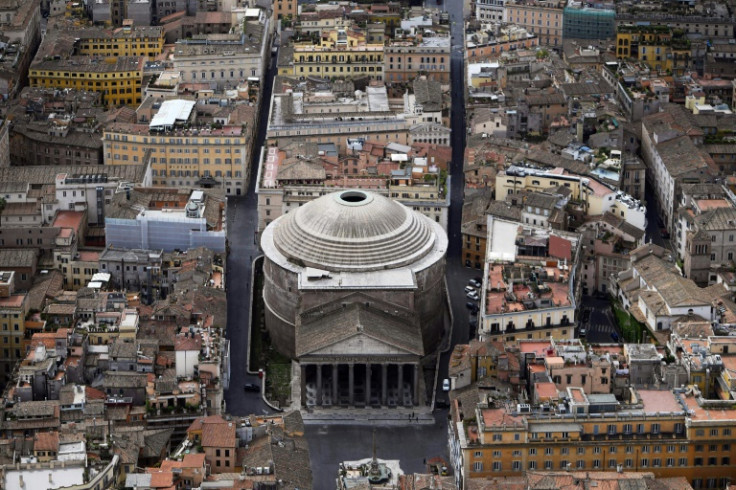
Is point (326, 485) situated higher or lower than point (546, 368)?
lower

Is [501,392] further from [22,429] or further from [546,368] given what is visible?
[22,429]

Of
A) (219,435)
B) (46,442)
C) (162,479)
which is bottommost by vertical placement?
(162,479)

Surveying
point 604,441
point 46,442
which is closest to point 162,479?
point 46,442

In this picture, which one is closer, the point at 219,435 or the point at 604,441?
the point at 604,441

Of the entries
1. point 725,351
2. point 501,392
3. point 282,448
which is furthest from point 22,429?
point 725,351

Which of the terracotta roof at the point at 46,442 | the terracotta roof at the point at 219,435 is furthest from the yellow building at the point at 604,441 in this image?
the terracotta roof at the point at 46,442

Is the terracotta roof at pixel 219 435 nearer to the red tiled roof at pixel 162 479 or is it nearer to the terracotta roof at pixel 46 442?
the red tiled roof at pixel 162 479

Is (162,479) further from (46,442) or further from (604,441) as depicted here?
(604,441)

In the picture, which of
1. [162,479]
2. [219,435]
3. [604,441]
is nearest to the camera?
[162,479]

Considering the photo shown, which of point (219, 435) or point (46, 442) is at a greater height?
point (46, 442)
